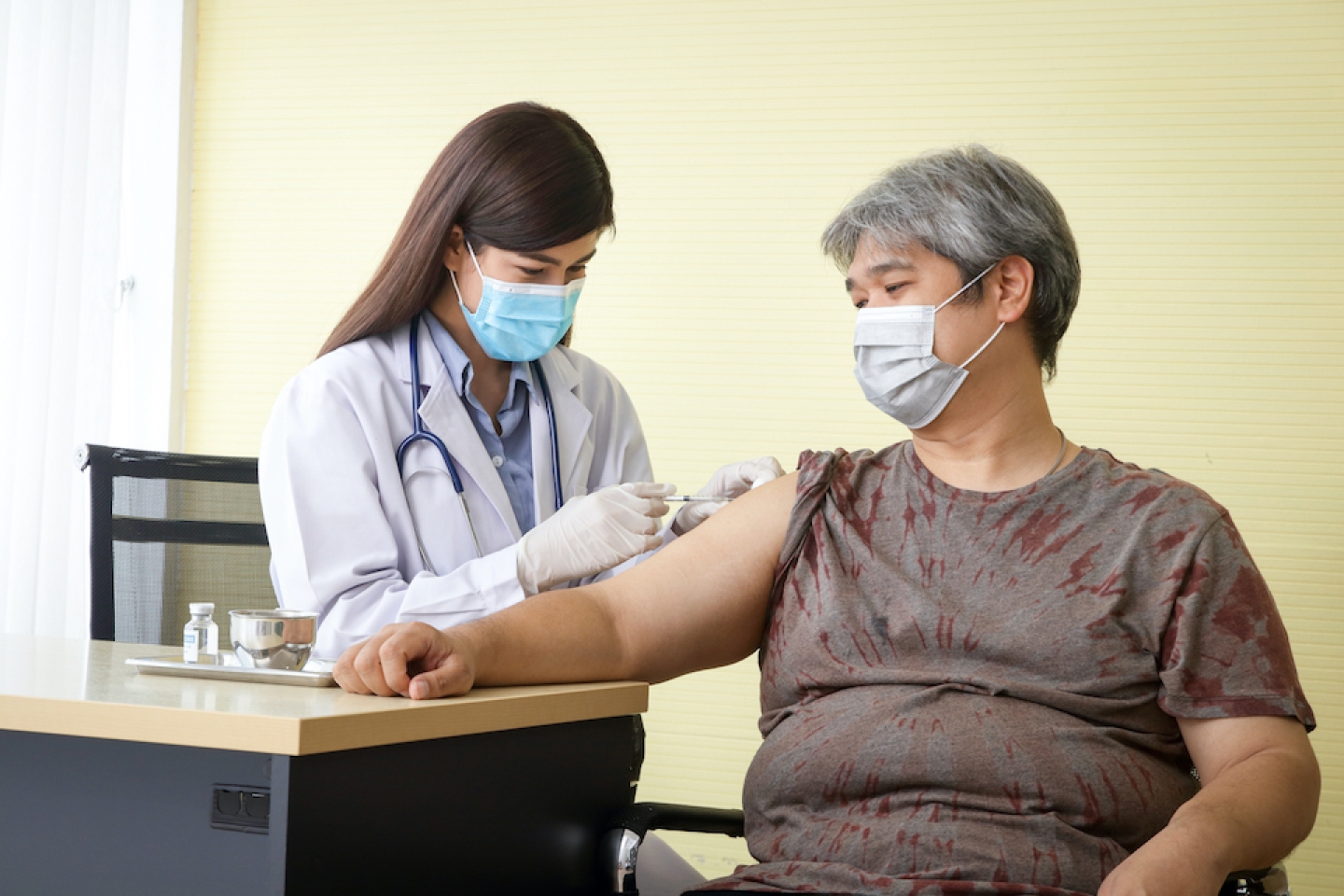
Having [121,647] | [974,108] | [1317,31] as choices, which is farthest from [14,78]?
[1317,31]

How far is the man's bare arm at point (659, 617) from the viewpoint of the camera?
1301 millimetres

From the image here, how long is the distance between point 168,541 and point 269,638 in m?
0.88

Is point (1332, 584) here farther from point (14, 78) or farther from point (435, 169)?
point (14, 78)

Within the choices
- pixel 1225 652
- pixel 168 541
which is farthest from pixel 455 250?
pixel 1225 652

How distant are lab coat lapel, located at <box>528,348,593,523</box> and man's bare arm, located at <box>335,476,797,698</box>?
0.41m

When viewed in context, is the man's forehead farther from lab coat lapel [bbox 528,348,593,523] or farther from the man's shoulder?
lab coat lapel [bbox 528,348,593,523]

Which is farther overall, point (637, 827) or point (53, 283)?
point (53, 283)

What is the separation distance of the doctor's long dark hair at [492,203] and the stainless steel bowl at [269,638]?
0.71 m

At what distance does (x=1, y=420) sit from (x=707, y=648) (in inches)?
84.9

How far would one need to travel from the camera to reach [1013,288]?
5.06 ft

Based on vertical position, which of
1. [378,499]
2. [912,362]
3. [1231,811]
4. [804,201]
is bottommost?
[1231,811]

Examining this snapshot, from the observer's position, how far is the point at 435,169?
5.99ft

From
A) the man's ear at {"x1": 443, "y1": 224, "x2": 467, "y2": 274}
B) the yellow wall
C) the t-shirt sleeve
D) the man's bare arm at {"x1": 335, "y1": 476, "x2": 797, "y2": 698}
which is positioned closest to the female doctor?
A: the man's ear at {"x1": 443, "y1": 224, "x2": 467, "y2": 274}

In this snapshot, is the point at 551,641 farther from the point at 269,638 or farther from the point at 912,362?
the point at 912,362
